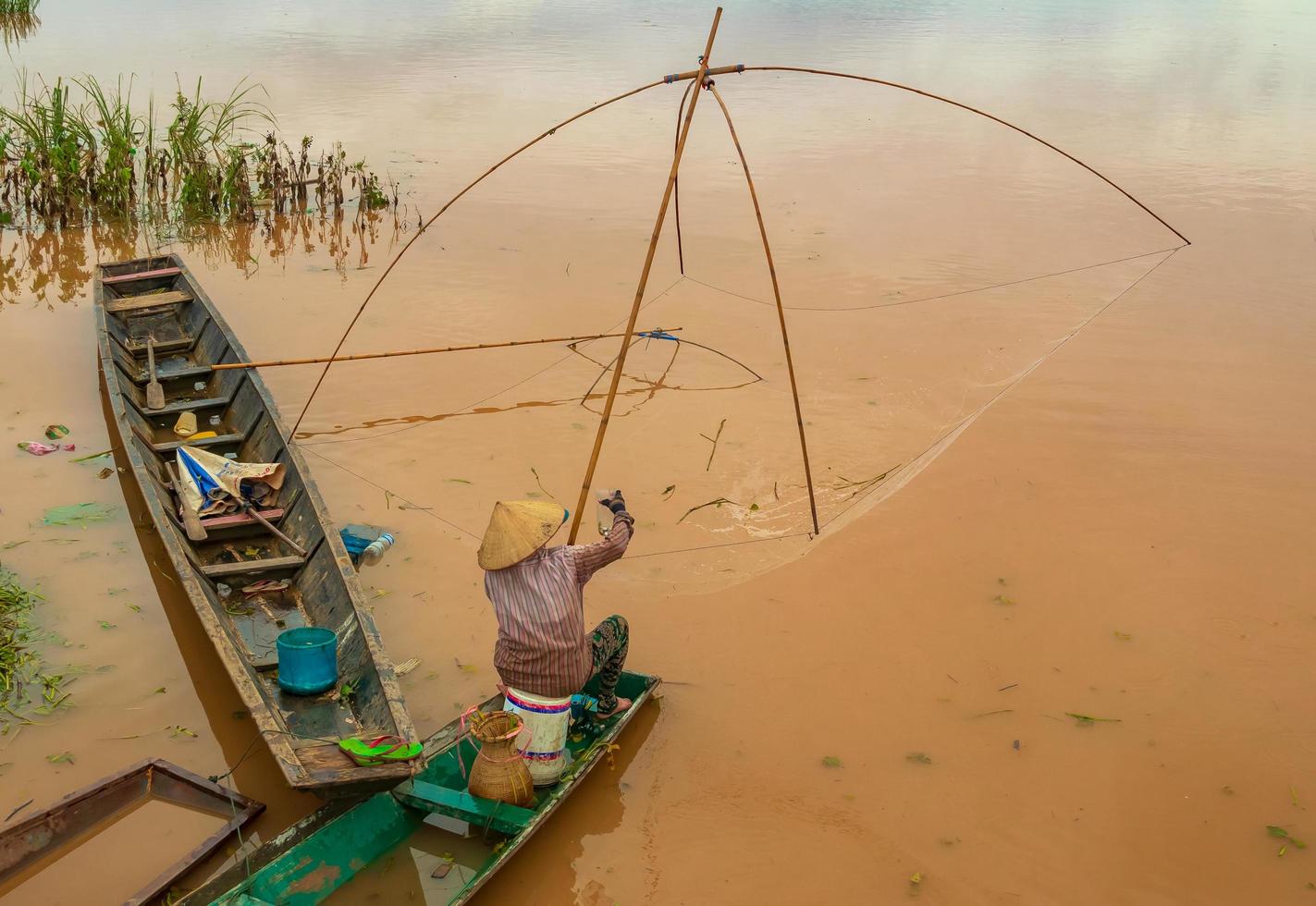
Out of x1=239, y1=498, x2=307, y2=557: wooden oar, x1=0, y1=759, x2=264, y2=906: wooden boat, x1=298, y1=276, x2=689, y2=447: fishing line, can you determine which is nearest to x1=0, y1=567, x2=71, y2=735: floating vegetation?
x1=0, y1=759, x2=264, y2=906: wooden boat

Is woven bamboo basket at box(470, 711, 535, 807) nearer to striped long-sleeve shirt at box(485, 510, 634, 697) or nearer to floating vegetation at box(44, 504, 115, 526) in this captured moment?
striped long-sleeve shirt at box(485, 510, 634, 697)

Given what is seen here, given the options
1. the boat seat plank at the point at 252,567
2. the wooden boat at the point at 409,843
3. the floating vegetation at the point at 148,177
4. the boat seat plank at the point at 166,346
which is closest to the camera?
the wooden boat at the point at 409,843

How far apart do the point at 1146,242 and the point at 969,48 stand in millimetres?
9343

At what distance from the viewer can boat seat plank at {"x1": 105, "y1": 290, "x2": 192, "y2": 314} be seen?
620 centimetres

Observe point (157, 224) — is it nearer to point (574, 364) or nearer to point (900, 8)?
point (574, 364)

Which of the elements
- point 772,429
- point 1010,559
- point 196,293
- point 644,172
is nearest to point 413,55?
point 644,172

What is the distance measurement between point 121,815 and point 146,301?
3898 millimetres

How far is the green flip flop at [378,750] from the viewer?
9.63 feet

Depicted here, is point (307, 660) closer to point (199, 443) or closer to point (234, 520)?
point (234, 520)

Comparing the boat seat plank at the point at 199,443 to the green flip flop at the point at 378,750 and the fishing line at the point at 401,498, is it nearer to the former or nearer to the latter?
the fishing line at the point at 401,498

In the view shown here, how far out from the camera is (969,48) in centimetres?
1666

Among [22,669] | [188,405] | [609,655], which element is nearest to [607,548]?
[609,655]

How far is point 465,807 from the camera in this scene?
308cm

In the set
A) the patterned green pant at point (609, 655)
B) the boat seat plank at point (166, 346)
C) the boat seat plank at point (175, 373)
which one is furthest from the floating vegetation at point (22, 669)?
the boat seat plank at point (166, 346)
